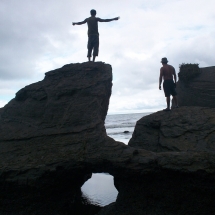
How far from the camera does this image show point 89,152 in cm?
621

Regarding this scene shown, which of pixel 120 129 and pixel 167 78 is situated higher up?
pixel 167 78

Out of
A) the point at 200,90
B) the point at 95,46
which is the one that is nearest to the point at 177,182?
the point at 200,90

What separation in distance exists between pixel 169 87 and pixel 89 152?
11.5 feet

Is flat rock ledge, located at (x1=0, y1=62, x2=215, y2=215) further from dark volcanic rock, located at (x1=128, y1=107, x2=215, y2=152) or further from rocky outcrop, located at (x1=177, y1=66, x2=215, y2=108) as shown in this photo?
rocky outcrop, located at (x1=177, y1=66, x2=215, y2=108)

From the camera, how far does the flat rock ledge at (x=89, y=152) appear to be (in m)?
5.70

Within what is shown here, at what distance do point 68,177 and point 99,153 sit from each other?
3.18 ft

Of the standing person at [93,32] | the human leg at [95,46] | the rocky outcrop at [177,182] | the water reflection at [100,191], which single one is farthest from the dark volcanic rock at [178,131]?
the standing person at [93,32]

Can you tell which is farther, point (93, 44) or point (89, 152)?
point (93, 44)

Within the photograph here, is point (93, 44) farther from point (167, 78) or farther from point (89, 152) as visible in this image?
point (89, 152)

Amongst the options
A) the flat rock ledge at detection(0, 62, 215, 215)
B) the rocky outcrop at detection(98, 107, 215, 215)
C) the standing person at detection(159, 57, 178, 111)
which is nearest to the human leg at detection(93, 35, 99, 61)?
the flat rock ledge at detection(0, 62, 215, 215)

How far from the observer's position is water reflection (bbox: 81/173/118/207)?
807cm

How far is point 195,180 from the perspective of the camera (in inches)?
218

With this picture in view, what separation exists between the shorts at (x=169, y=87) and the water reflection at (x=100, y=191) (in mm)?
3445

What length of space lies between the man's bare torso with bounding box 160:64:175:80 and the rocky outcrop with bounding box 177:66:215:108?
99 cm
